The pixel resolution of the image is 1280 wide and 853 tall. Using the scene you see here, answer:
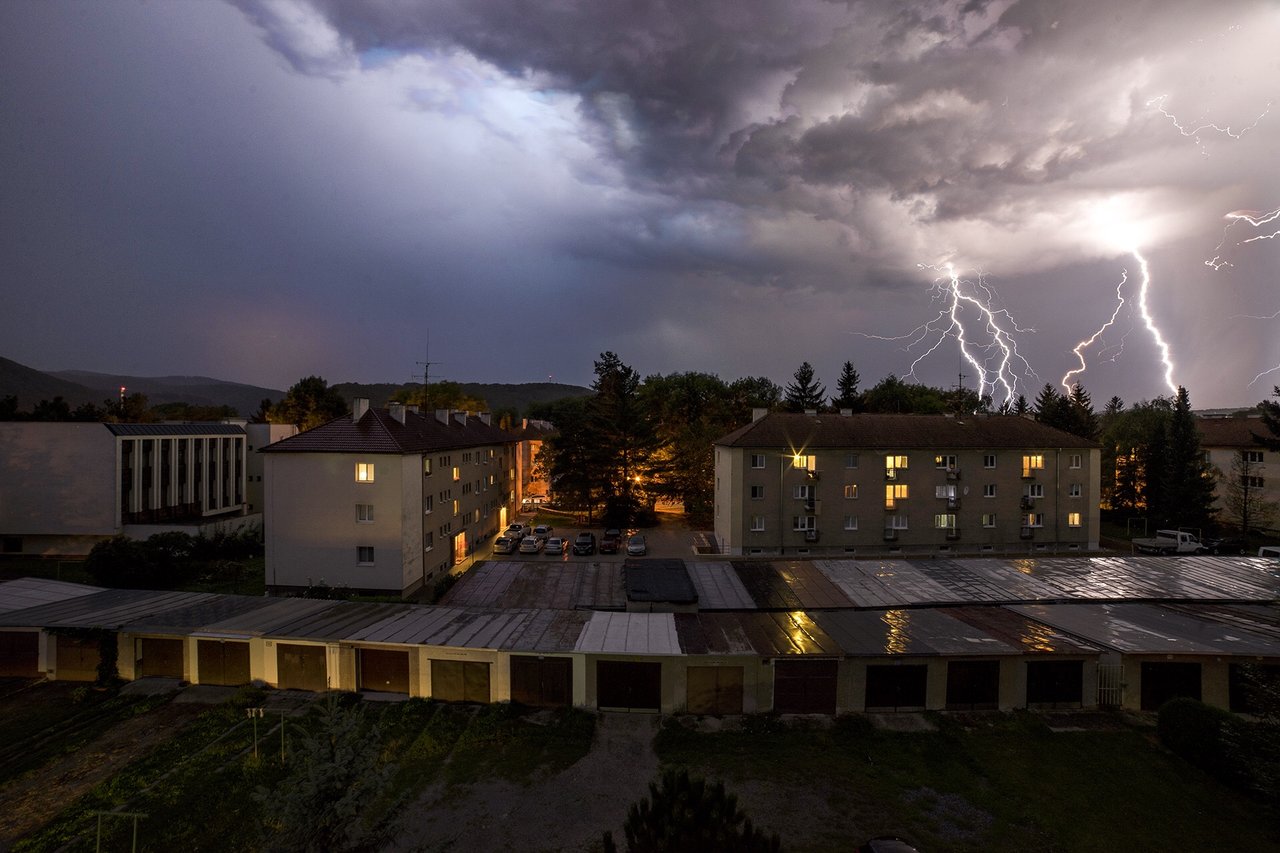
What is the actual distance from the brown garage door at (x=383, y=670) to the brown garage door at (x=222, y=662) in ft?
13.5

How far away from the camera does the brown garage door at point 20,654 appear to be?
18719 millimetres

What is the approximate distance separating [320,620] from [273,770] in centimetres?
626

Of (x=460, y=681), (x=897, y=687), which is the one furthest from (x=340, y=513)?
(x=897, y=687)

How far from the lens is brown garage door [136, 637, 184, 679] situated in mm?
18312

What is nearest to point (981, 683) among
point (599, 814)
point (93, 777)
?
point (599, 814)

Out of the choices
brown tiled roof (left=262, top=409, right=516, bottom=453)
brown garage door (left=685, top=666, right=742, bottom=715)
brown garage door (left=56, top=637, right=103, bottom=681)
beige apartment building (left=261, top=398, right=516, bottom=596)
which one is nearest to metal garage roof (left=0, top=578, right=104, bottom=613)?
brown garage door (left=56, top=637, right=103, bottom=681)

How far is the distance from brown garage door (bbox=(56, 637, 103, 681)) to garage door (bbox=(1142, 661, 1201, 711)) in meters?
34.1

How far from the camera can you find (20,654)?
18.8 metres

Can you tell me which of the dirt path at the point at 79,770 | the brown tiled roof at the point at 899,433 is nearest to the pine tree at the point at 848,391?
the brown tiled roof at the point at 899,433

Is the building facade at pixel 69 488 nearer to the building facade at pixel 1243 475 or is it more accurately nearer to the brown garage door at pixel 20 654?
the brown garage door at pixel 20 654

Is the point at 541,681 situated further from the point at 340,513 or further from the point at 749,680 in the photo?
the point at 340,513

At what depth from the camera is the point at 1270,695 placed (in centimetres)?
1290

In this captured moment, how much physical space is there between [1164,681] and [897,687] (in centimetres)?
839

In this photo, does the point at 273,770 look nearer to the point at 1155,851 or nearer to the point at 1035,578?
the point at 1155,851
